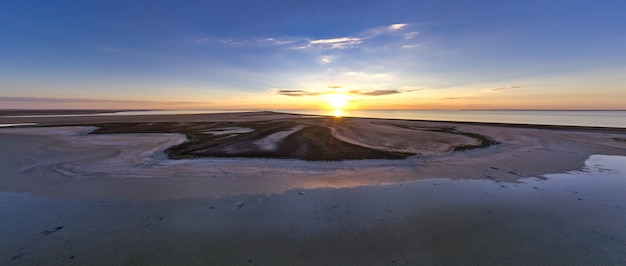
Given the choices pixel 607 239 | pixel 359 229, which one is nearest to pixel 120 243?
pixel 359 229

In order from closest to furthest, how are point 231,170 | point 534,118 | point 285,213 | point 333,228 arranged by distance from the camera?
point 333,228 < point 285,213 < point 231,170 < point 534,118

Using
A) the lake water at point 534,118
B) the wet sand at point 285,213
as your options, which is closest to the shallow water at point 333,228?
the wet sand at point 285,213

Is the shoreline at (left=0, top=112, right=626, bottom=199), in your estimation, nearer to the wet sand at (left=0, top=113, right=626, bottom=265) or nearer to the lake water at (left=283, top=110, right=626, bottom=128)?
the wet sand at (left=0, top=113, right=626, bottom=265)

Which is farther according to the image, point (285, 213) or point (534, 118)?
point (534, 118)

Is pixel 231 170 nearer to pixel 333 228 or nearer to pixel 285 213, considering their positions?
pixel 285 213

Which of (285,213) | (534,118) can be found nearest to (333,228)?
(285,213)

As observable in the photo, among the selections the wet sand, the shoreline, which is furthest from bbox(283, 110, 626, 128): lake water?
the wet sand

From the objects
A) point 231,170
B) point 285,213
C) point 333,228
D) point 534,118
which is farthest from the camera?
point 534,118
